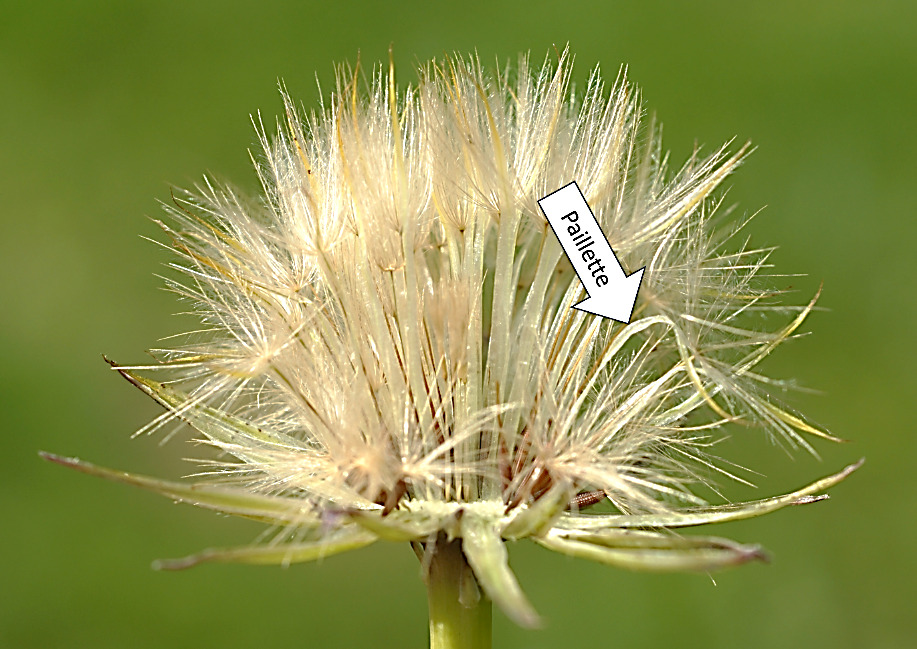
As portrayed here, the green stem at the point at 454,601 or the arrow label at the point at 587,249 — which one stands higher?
the arrow label at the point at 587,249

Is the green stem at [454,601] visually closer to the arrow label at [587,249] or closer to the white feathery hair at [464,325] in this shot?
the white feathery hair at [464,325]

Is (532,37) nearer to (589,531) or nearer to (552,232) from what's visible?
(552,232)

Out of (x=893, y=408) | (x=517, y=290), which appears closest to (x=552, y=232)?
(x=517, y=290)

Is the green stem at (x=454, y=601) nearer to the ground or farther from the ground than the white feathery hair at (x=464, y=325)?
nearer to the ground

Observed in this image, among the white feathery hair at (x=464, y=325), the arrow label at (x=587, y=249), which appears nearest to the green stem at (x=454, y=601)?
the white feathery hair at (x=464, y=325)

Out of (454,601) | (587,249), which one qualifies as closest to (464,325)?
(587,249)

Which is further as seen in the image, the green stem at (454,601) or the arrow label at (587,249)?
the arrow label at (587,249)
